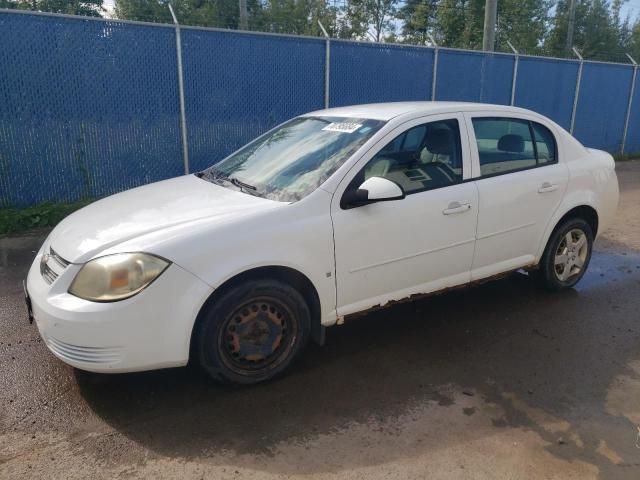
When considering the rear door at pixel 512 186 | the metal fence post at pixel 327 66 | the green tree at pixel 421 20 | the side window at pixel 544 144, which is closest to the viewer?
the rear door at pixel 512 186

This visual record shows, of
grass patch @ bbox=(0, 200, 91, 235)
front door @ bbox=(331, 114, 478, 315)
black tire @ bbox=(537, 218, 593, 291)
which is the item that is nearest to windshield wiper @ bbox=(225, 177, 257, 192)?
front door @ bbox=(331, 114, 478, 315)

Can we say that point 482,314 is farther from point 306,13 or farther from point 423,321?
point 306,13

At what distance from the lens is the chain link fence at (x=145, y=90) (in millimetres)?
6906

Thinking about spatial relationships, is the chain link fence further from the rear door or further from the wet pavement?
the rear door

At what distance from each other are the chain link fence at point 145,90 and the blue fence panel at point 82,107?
0.5 inches

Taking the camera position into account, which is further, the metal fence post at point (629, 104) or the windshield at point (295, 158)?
the metal fence post at point (629, 104)

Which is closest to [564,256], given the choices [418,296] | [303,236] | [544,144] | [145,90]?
[544,144]

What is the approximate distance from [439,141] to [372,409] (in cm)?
200

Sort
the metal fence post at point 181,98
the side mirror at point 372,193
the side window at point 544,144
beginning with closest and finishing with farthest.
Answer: the side mirror at point 372,193, the side window at point 544,144, the metal fence post at point 181,98

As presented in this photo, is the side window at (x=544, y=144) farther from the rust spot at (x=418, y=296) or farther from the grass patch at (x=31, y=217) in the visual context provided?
the grass patch at (x=31, y=217)

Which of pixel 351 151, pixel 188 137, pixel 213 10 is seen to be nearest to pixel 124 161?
pixel 188 137

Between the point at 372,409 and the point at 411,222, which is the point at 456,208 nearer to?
the point at 411,222

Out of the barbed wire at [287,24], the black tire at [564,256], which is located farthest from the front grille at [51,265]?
the barbed wire at [287,24]

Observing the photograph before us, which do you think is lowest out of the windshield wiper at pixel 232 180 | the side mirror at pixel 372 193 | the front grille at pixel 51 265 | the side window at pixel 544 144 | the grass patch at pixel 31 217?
the grass patch at pixel 31 217
